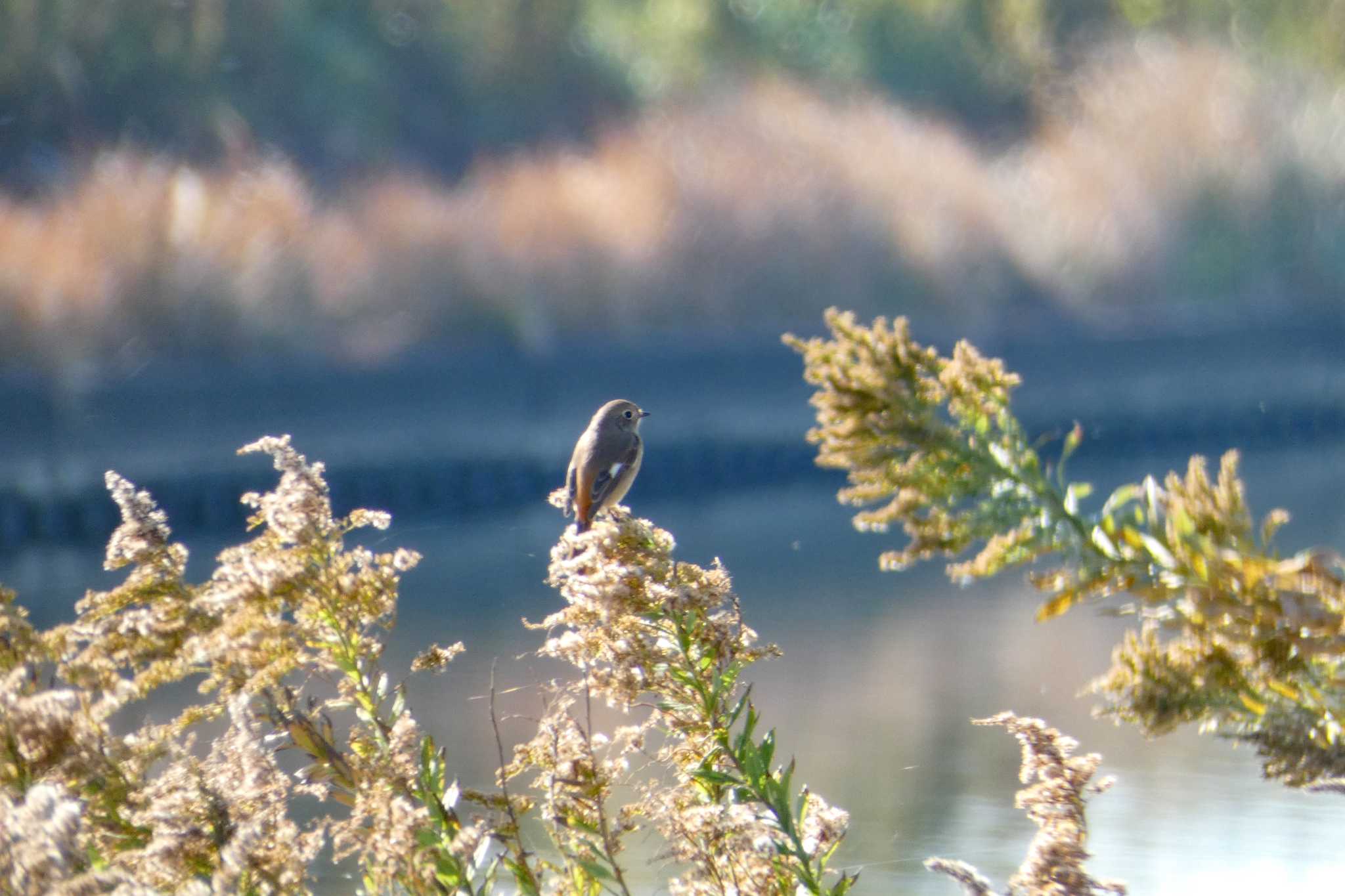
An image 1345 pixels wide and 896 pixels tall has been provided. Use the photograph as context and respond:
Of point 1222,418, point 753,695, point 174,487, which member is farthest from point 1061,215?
point 753,695

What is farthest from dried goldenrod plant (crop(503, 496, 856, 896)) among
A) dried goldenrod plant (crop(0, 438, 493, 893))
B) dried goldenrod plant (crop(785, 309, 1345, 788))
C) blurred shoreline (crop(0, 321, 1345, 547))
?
blurred shoreline (crop(0, 321, 1345, 547))

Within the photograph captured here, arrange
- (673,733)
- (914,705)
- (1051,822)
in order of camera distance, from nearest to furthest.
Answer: (1051,822) < (673,733) < (914,705)

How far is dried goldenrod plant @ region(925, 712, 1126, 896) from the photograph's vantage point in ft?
3.86

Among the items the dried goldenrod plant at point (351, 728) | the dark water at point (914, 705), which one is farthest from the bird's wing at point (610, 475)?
the dried goldenrod plant at point (351, 728)

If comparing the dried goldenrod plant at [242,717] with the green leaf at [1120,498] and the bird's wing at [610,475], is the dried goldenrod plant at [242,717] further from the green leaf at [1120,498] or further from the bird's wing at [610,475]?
the bird's wing at [610,475]

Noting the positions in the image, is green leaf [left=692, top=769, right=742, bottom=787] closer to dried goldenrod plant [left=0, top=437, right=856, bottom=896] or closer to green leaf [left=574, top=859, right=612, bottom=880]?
dried goldenrod plant [left=0, top=437, right=856, bottom=896]

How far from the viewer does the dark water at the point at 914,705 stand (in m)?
2.69

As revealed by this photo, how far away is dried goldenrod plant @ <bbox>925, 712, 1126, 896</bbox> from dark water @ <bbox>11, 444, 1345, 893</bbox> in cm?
126

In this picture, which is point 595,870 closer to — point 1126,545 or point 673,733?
point 673,733

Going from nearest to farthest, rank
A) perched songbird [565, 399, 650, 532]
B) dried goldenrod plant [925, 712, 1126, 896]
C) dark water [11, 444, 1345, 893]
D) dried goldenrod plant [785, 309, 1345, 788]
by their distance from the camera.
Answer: dried goldenrod plant [785, 309, 1345, 788] < dried goldenrod plant [925, 712, 1126, 896] < dark water [11, 444, 1345, 893] < perched songbird [565, 399, 650, 532]

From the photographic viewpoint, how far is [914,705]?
148 inches

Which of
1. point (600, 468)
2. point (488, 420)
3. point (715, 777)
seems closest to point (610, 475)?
point (600, 468)

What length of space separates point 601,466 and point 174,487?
511cm

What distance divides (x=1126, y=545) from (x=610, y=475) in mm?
2535
